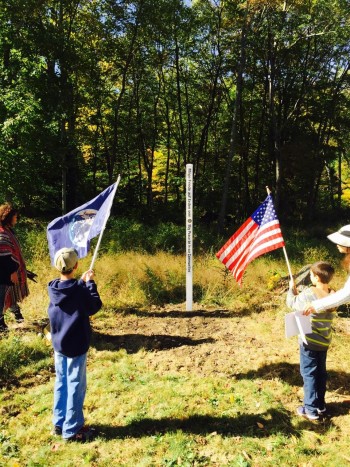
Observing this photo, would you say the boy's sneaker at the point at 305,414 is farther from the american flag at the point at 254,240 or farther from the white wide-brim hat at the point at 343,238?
the american flag at the point at 254,240

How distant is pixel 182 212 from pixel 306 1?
12414 millimetres

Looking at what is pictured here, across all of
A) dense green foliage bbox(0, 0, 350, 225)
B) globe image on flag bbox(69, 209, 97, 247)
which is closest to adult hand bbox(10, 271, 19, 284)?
globe image on flag bbox(69, 209, 97, 247)

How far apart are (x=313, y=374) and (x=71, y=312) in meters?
2.54

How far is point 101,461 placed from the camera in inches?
127

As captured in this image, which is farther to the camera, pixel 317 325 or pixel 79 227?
pixel 79 227

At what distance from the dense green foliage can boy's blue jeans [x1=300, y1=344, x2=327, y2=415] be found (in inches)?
373

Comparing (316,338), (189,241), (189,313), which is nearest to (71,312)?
(316,338)

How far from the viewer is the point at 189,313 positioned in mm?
7102

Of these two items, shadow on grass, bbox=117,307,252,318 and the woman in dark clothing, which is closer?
the woman in dark clothing

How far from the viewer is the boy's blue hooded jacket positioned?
10.6 feet

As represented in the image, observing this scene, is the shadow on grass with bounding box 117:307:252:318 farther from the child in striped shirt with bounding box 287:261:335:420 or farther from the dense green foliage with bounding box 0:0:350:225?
the dense green foliage with bounding box 0:0:350:225

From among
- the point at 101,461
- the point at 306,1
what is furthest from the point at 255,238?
the point at 306,1

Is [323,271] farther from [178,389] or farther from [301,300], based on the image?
[178,389]

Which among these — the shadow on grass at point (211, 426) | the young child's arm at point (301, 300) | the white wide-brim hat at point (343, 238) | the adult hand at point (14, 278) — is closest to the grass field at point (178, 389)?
the shadow on grass at point (211, 426)
